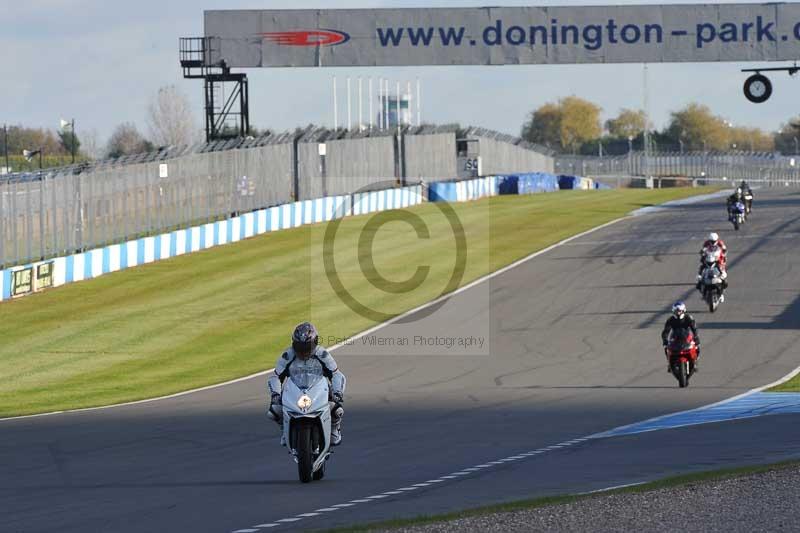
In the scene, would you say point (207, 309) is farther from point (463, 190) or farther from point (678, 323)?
point (463, 190)

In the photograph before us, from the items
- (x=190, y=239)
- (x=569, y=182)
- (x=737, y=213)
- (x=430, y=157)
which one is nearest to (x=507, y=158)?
(x=569, y=182)

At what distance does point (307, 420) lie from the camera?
1245cm

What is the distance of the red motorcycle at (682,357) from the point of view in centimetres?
2223

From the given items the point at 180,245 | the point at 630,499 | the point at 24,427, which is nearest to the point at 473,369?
the point at 24,427

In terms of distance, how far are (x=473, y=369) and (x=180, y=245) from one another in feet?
70.1

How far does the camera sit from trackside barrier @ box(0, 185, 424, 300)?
120 ft

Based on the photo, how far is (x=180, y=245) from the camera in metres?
44.5

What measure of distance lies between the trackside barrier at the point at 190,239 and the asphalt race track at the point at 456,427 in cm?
1104

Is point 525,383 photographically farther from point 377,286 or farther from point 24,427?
point 377,286

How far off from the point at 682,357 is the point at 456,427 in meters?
6.22

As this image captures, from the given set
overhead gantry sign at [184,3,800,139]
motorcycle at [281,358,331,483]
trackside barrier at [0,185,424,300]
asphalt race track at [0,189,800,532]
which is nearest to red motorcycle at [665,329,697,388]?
asphalt race track at [0,189,800,532]

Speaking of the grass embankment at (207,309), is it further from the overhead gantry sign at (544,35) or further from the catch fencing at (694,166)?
the catch fencing at (694,166)

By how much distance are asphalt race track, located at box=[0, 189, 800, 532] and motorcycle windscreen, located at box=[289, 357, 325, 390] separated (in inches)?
37.7

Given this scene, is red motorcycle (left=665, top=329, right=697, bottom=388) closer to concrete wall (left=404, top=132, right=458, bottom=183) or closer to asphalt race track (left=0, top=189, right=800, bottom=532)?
asphalt race track (left=0, top=189, right=800, bottom=532)
